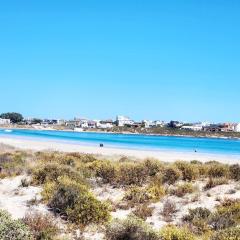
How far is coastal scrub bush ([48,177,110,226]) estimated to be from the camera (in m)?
11.7

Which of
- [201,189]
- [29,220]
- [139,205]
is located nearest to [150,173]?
[201,189]

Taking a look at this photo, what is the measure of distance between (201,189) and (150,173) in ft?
9.06

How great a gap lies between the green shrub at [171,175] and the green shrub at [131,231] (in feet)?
24.0

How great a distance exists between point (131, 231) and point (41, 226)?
6.78 ft

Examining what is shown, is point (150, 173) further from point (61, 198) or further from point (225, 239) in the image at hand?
point (225, 239)

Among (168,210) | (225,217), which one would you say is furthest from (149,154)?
(225,217)

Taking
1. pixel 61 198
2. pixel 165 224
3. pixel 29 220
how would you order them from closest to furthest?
1. pixel 29 220
2. pixel 165 224
3. pixel 61 198

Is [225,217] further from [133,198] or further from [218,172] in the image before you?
[218,172]

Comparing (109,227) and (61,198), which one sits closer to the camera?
(109,227)

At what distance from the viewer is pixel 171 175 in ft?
55.9

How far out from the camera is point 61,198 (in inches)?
502

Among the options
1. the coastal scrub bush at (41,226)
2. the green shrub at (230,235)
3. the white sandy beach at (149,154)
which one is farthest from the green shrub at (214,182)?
the white sandy beach at (149,154)

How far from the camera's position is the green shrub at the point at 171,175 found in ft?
55.5

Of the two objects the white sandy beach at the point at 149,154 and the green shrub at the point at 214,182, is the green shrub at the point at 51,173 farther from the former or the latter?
the white sandy beach at the point at 149,154
